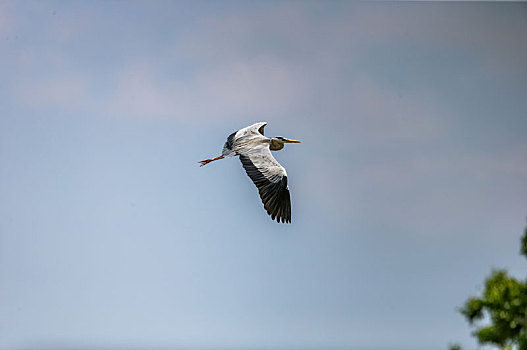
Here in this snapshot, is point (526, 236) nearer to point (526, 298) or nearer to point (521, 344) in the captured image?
point (526, 298)

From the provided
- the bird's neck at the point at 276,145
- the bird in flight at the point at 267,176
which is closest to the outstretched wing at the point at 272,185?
the bird in flight at the point at 267,176

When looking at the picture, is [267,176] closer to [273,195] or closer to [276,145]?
[273,195]

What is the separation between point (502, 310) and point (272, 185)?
4.87m

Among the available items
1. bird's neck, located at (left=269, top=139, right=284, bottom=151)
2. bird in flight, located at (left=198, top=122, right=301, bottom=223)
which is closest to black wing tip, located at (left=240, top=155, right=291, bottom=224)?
bird in flight, located at (left=198, top=122, right=301, bottom=223)

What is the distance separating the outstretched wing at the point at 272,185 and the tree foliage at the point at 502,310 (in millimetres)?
4247

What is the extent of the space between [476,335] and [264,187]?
4.89 m

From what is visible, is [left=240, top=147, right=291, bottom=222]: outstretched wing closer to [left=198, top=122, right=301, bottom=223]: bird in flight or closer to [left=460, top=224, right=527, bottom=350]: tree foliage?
[left=198, top=122, right=301, bottom=223]: bird in flight

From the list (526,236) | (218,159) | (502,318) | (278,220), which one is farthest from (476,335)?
(218,159)

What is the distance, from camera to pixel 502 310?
15.2 m

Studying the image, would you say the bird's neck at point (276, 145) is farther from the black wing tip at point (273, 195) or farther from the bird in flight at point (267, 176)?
the black wing tip at point (273, 195)

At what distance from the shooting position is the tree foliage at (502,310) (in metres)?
14.7

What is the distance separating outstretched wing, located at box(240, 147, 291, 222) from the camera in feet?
45.3

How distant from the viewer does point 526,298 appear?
15.0m

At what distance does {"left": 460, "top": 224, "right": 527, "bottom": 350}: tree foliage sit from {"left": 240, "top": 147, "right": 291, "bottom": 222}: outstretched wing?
4247 mm
